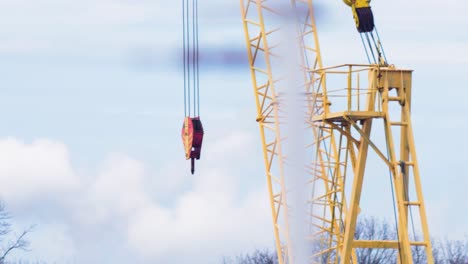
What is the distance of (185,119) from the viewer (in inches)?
2672

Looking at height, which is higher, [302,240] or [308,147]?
[308,147]

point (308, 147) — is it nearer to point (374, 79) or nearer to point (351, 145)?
point (351, 145)

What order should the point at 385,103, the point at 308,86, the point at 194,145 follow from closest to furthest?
the point at 385,103
the point at 194,145
the point at 308,86

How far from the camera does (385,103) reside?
203 ft

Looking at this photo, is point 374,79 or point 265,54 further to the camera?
point 265,54

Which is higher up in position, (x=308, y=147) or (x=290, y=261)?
(x=308, y=147)

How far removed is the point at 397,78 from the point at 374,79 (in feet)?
3.53

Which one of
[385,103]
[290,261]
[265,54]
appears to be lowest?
[290,261]

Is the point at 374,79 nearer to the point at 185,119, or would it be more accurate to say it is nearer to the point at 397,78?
the point at 397,78

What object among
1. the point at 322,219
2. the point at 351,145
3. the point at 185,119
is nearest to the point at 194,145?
the point at 185,119

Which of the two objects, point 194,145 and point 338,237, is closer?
point 194,145

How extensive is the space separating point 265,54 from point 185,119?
10.1 meters

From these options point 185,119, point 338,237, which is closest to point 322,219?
point 338,237

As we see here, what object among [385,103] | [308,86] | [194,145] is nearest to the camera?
[385,103]
